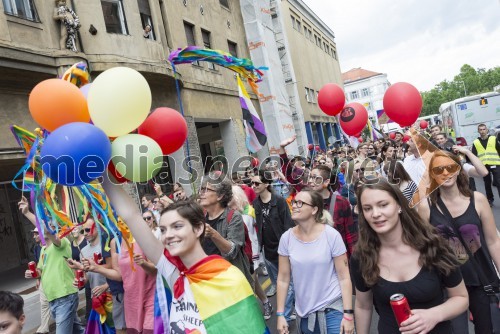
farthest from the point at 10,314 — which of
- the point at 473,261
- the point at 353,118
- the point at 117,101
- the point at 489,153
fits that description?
the point at 489,153

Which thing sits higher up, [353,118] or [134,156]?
[353,118]

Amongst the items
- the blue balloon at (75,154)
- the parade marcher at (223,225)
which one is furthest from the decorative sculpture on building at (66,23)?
the blue balloon at (75,154)

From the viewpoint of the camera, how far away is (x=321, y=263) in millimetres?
3059

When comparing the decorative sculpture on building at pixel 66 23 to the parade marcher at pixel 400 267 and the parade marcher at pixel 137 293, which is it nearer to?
the parade marcher at pixel 137 293

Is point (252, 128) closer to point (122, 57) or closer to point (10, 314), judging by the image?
point (122, 57)

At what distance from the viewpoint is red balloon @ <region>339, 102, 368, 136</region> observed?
7309mm

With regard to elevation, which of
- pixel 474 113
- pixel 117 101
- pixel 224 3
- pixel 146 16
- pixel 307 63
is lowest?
pixel 474 113

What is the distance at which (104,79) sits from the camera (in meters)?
2.62

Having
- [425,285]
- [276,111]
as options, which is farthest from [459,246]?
[276,111]

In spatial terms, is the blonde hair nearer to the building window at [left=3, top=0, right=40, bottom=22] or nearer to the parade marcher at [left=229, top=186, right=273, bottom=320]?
the parade marcher at [left=229, top=186, right=273, bottom=320]

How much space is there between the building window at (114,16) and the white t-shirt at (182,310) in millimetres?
9974

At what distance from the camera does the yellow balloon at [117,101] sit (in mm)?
2543

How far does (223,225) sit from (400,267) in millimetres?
1883

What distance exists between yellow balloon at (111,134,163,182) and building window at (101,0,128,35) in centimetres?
954
